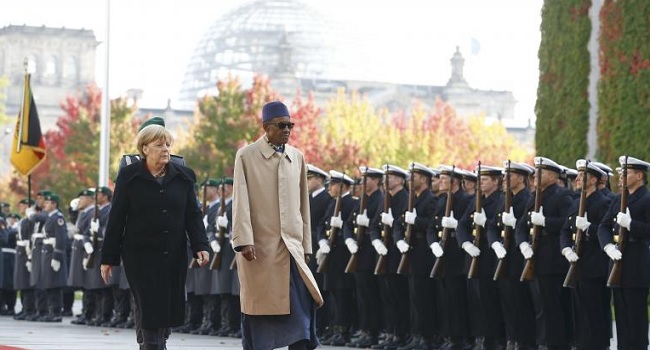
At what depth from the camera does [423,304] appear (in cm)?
1727

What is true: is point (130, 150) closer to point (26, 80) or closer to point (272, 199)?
point (26, 80)

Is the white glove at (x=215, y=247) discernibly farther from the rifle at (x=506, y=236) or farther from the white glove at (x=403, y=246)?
the rifle at (x=506, y=236)

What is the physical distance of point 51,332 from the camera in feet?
67.9

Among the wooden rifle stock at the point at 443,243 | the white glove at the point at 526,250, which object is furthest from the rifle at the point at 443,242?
the white glove at the point at 526,250

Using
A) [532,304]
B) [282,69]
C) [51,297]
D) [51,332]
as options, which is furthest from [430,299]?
[282,69]

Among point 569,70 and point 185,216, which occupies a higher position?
point 569,70

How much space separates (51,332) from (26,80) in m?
9.87

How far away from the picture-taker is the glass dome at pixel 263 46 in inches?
Answer: 5266

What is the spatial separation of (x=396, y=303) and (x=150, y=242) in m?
6.51

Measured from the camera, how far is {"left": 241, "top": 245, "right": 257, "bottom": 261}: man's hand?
11570 mm

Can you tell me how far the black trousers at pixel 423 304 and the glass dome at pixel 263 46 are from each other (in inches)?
4375

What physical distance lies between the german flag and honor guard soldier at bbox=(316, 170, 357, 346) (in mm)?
11717

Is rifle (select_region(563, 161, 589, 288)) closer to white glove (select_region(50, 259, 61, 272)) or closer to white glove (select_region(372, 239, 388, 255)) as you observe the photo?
Answer: white glove (select_region(372, 239, 388, 255))

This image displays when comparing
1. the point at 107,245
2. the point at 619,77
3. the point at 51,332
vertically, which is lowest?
the point at 51,332
